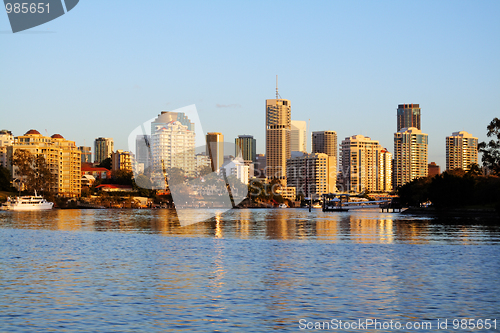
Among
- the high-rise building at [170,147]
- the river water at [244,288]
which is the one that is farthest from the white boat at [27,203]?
the river water at [244,288]

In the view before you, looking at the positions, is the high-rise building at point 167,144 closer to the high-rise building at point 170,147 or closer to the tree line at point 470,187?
the high-rise building at point 170,147

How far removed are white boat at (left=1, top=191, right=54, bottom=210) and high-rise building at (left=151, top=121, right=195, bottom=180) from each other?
111 feet

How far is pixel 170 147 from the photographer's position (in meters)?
133

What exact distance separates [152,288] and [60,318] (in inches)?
241

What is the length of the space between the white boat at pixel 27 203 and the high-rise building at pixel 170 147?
33984mm

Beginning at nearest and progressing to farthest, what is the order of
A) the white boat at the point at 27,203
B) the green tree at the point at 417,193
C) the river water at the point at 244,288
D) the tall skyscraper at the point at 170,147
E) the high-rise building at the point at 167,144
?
the river water at the point at 244,288, the high-rise building at the point at 167,144, the tall skyscraper at the point at 170,147, the green tree at the point at 417,193, the white boat at the point at 27,203

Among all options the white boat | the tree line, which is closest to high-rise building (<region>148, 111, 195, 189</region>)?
the white boat

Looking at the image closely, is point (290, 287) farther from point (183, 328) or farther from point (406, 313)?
point (183, 328)

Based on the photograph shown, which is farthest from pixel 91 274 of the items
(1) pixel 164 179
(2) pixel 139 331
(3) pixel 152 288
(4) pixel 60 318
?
(1) pixel 164 179

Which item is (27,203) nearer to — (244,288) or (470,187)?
(470,187)

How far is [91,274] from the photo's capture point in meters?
28.8

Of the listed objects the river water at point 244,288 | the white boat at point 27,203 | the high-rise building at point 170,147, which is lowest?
the white boat at point 27,203

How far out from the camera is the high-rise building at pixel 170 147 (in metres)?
97.9

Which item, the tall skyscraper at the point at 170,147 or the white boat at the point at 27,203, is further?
the white boat at the point at 27,203
